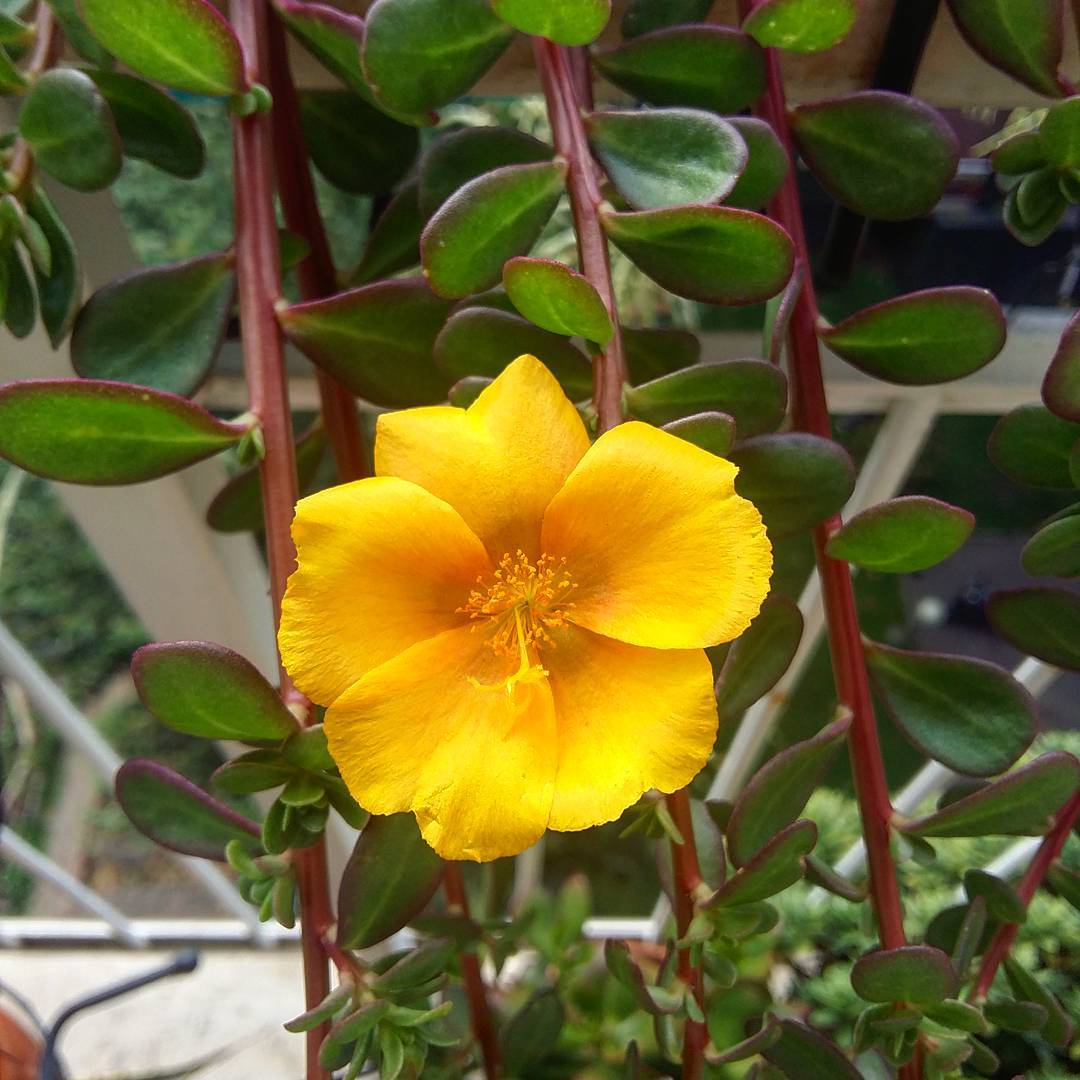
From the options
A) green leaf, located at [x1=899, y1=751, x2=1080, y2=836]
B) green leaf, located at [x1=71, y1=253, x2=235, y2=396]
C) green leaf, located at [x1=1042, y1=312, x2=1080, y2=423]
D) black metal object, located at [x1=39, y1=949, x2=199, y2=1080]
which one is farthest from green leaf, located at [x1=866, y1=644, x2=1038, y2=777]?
black metal object, located at [x1=39, y1=949, x2=199, y2=1080]

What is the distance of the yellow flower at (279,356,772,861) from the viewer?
0.88ft

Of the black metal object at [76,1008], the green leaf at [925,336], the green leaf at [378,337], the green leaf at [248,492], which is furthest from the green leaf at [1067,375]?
the black metal object at [76,1008]

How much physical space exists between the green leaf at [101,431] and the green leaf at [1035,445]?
0.31 m

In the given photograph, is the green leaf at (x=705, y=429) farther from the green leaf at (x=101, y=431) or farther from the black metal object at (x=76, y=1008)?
the black metal object at (x=76, y=1008)

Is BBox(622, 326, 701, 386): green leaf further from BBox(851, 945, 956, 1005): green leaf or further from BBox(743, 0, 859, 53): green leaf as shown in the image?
BBox(851, 945, 956, 1005): green leaf

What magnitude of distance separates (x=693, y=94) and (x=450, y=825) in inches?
11.5

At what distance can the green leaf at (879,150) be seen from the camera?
35 centimetres

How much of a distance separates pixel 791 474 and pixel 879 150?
14cm

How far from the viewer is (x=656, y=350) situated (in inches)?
15.5

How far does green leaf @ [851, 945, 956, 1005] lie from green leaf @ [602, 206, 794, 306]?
9.8 inches

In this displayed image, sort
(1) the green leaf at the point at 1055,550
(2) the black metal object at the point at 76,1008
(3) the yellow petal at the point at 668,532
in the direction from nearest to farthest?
(3) the yellow petal at the point at 668,532, (1) the green leaf at the point at 1055,550, (2) the black metal object at the point at 76,1008

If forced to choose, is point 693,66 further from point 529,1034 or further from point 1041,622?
point 529,1034

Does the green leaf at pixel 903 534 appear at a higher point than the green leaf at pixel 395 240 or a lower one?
lower

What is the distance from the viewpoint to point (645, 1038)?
0.65 metres
